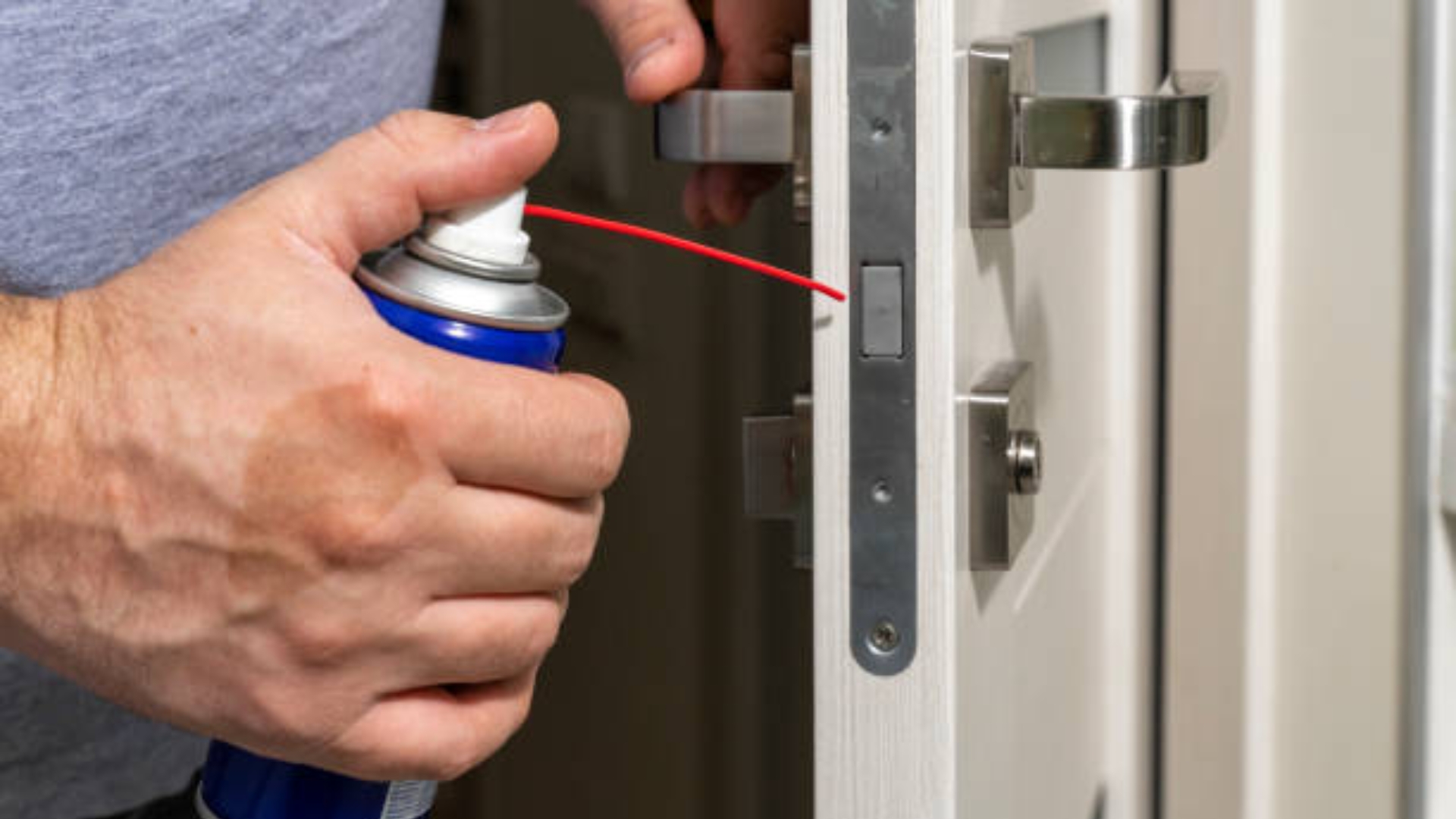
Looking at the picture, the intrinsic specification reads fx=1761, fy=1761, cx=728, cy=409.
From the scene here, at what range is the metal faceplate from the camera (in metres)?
0.58

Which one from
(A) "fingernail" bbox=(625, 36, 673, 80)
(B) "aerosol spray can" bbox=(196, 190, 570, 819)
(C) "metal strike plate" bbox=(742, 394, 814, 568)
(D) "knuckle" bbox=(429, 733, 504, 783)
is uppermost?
(A) "fingernail" bbox=(625, 36, 673, 80)

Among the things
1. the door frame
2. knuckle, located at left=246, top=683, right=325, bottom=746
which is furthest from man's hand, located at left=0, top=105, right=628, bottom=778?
the door frame

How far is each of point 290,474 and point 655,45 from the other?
0.28 m

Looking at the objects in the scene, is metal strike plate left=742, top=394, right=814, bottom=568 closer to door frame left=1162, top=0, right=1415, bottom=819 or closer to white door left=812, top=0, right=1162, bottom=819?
white door left=812, top=0, right=1162, bottom=819

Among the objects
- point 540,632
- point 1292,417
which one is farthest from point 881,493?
point 1292,417

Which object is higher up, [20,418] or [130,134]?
[130,134]

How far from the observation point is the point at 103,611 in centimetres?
60

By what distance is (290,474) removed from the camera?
0.58 metres

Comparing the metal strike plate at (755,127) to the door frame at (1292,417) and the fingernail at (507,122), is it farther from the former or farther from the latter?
the door frame at (1292,417)

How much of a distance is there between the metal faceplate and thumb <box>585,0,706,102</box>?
160 millimetres

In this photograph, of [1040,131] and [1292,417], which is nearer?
[1040,131]

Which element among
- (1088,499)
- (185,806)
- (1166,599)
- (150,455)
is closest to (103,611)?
(150,455)

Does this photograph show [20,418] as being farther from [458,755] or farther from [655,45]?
[655,45]

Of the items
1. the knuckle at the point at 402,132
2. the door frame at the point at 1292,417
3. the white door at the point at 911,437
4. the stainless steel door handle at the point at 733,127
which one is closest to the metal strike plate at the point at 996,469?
the white door at the point at 911,437
